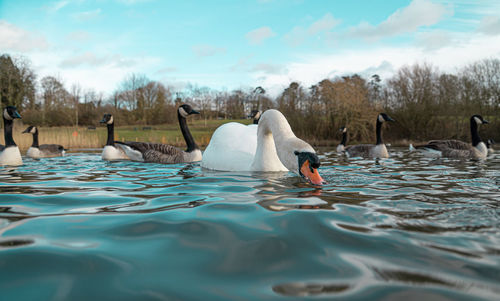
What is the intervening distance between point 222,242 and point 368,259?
2.54 feet

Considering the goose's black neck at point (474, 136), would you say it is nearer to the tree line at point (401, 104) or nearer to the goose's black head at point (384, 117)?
the goose's black head at point (384, 117)

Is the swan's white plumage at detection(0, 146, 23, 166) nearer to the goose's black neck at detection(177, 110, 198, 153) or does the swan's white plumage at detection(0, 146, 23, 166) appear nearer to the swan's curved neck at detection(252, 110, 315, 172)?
the goose's black neck at detection(177, 110, 198, 153)

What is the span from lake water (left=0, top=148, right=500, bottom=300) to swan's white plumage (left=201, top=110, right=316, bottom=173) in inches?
25.7

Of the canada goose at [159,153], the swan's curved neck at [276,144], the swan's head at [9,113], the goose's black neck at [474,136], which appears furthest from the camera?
the goose's black neck at [474,136]

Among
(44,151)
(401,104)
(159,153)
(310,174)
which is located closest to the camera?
(310,174)

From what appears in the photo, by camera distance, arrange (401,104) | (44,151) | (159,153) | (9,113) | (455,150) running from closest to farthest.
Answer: (9,113)
(159,153)
(455,150)
(44,151)
(401,104)

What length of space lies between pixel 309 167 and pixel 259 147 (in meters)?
1.67

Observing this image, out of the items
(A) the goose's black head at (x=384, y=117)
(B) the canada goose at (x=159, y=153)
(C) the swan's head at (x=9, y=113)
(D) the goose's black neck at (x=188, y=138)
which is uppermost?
(C) the swan's head at (x=9, y=113)

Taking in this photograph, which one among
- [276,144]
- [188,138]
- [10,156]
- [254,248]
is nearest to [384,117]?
[188,138]

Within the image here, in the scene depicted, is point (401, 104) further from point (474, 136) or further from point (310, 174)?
point (310, 174)

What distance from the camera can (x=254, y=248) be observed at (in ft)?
5.77

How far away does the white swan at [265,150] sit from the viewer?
129 inches

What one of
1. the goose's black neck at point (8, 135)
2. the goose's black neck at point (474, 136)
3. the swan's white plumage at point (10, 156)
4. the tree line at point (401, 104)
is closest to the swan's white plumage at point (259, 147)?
the swan's white plumage at point (10, 156)

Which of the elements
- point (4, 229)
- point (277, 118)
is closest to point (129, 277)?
point (4, 229)
